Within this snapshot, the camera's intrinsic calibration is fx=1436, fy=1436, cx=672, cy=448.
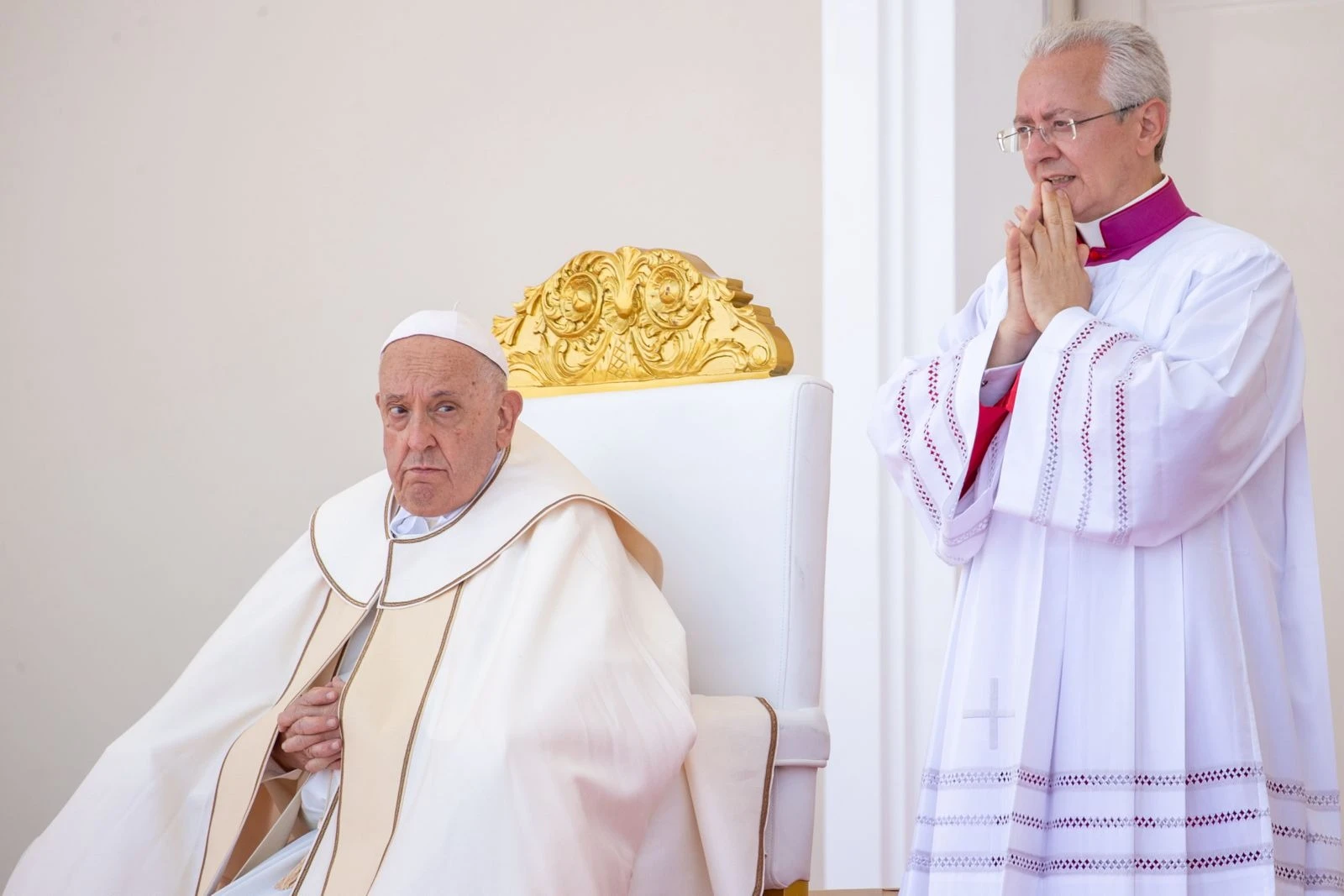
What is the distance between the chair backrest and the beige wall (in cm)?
168

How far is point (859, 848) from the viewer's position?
150 inches

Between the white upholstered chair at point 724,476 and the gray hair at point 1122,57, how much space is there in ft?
2.52

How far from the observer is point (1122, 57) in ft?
8.68

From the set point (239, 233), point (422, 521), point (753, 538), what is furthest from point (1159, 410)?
point (239, 233)

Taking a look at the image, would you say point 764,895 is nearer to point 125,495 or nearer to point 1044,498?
point 1044,498

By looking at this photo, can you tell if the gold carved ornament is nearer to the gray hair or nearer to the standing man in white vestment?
the standing man in white vestment

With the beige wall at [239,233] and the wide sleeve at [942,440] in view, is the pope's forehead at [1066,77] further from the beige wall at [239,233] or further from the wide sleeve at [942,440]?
the beige wall at [239,233]

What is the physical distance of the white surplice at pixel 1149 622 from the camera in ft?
7.55

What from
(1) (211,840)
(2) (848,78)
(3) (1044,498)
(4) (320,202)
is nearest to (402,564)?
(1) (211,840)

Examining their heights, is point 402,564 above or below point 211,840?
above

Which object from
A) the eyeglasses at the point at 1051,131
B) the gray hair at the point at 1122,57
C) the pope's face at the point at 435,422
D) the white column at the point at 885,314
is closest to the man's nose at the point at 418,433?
the pope's face at the point at 435,422

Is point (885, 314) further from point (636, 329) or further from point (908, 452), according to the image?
point (908, 452)

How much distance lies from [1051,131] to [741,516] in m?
0.94

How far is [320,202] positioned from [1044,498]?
132 inches
